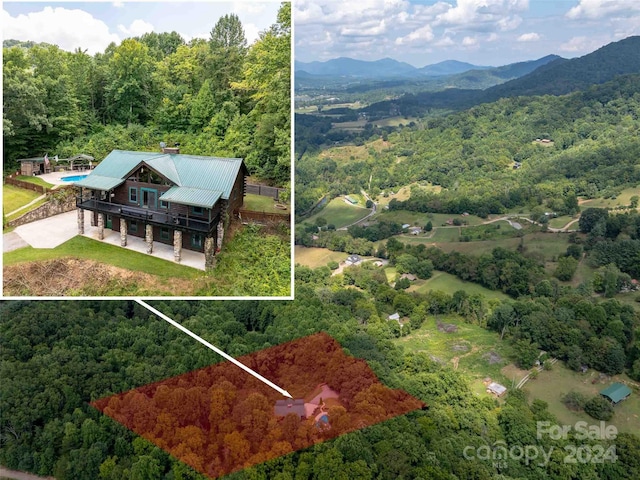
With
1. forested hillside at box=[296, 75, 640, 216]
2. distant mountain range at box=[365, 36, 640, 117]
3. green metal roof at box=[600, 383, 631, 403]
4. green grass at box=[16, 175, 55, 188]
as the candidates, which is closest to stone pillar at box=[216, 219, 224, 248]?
green grass at box=[16, 175, 55, 188]

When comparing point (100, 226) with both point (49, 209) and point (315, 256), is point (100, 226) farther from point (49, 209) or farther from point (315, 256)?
point (315, 256)

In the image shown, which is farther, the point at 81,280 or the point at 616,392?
the point at 616,392

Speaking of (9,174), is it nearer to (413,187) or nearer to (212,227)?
(212,227)

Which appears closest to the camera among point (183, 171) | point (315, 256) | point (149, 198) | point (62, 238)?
point (62, 238)

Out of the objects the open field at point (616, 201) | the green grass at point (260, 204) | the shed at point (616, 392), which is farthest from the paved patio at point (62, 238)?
the open field at point (616, 201)

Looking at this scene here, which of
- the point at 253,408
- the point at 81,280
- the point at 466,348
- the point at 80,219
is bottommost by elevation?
the point at 466,348

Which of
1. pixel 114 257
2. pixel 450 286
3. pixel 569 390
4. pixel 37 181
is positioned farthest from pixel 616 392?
pixel 37 181

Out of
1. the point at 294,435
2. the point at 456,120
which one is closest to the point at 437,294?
the point at 294,435
